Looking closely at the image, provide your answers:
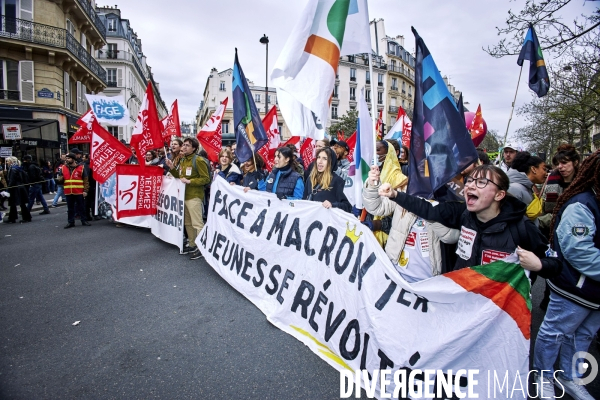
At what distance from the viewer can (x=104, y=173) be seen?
705cm

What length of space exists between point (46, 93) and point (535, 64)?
78.6 feet

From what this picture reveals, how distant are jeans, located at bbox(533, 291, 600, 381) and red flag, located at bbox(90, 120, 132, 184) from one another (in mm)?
7292

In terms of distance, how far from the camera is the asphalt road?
254 cm

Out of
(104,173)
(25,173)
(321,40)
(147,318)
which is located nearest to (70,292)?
(147,318)

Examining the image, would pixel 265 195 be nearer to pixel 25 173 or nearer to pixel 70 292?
pixel 70 292

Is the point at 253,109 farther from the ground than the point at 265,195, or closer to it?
farther from the ground

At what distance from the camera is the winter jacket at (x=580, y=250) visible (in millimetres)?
2135

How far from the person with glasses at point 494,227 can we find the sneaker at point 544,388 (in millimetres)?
832

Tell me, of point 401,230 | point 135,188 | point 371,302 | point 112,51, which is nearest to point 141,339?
point 371,302

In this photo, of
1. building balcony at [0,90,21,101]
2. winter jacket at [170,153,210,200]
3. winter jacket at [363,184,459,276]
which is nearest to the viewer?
winter jacket at [363,184,459,276]

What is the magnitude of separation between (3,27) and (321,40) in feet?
81.5

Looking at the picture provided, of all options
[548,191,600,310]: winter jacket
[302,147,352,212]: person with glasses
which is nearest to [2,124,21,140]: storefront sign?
[302,147,352,212]: person with glasses

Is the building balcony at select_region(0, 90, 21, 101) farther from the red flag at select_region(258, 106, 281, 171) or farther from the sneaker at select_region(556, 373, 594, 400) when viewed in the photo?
the sneaker at select_region(556, 373, 594, 400)

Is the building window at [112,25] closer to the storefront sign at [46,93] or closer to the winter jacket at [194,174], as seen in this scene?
the storefront sign at [46,93]
